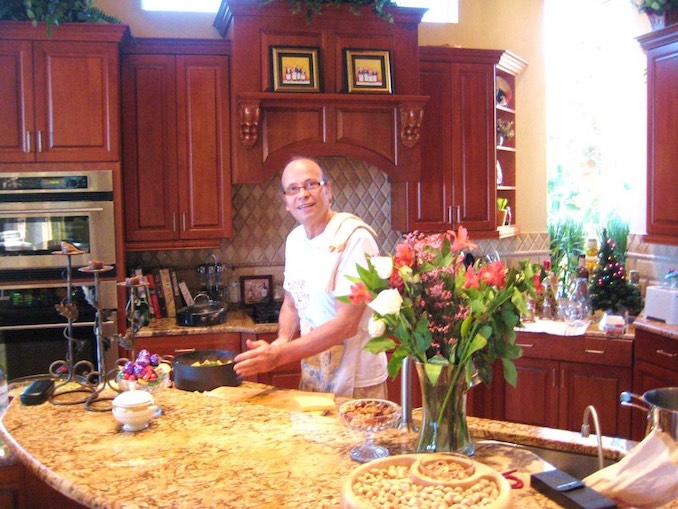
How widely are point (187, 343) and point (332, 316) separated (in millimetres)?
1524

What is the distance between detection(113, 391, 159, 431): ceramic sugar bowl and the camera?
1839mm

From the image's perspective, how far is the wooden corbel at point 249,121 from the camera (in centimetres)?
387

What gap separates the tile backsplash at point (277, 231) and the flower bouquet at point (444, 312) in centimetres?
295

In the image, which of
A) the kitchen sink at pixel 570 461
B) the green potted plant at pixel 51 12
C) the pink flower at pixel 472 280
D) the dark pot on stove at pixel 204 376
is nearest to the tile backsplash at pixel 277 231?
the green potted plant at pixel 51 12

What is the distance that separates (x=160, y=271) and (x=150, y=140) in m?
0.78

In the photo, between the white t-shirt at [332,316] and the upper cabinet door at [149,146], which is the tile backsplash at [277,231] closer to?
the upper cabinet door at [149,146]

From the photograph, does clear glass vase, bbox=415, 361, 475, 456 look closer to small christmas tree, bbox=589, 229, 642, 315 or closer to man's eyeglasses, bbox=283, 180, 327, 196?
man's eyeglasses, bbox=283, 180, 327, 196

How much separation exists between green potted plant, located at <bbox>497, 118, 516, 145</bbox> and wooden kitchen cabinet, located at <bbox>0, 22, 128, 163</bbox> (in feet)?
8.01

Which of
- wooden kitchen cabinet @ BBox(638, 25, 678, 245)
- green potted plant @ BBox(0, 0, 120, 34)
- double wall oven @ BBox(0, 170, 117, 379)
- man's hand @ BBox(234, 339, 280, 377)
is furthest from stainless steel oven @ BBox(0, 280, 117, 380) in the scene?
wooden kitchen cabinet @ BBox(638, 25, 678, 245)

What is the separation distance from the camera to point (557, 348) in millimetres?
3965

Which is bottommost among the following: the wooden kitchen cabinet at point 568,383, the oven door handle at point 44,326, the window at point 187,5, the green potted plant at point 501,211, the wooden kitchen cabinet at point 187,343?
the wooden kitchen cabinet at point 568,383

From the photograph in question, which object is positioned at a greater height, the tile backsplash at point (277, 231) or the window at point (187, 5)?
the window at point (187, 5)

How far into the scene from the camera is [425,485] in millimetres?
1332

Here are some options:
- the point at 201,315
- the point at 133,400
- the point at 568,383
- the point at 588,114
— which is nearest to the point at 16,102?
the point at 201,315
